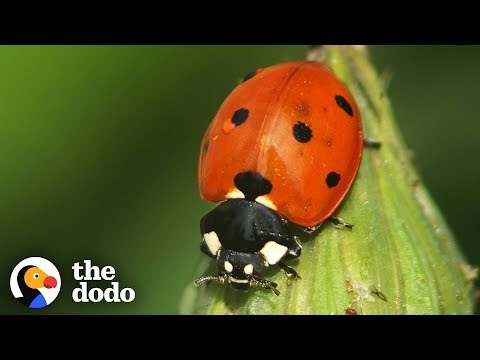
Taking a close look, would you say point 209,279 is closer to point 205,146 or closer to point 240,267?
point 240,267

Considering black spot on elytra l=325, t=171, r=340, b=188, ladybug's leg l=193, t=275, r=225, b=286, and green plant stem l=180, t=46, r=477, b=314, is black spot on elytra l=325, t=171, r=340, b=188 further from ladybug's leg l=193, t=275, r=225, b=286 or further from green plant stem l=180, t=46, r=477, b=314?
ladybug's leg l=193, t=275, r=225, b=286

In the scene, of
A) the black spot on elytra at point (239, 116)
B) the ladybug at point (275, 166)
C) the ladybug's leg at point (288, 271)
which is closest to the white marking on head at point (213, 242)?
the ladybug at point (275, 166)

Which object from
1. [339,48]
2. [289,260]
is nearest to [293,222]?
[289,260]

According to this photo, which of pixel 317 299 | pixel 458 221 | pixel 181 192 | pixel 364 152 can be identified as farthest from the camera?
pixel 181 192

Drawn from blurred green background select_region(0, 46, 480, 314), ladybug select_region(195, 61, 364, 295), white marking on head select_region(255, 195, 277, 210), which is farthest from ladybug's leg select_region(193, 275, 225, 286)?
blurred green background select_region(0, 46, 480, 314)
